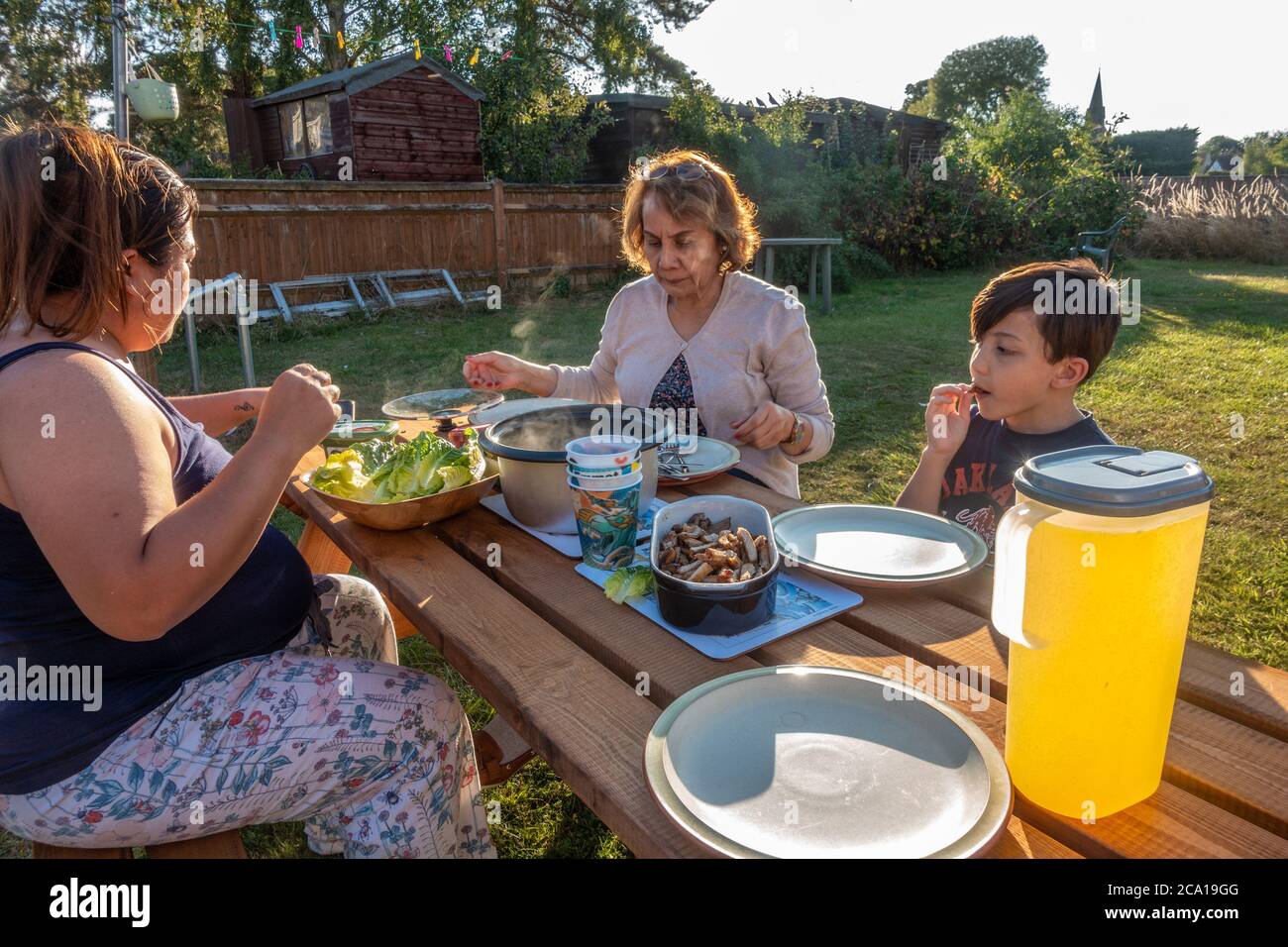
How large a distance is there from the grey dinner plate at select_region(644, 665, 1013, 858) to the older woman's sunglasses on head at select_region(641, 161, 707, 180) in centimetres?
193

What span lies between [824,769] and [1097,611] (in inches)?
15.4

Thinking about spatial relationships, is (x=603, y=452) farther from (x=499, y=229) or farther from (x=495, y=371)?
(x=499, y=229)

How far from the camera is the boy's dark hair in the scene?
7.00 feet

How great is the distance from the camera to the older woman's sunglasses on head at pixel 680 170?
8.59 ft

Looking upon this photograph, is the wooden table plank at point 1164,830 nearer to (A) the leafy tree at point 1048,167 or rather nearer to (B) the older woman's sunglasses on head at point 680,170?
(B) the older woman's sunglasses on head at point 680,170

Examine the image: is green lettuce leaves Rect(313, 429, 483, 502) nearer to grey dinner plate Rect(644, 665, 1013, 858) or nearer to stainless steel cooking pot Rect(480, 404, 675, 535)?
stainless steel cooking pot Rect(480, 404, 675, 535)

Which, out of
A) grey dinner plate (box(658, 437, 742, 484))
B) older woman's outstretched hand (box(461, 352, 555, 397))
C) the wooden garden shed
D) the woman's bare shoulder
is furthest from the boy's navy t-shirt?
the wooden garden shed

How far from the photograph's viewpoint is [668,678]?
123 centimetres

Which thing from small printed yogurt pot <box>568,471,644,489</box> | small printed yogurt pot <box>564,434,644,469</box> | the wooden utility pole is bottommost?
small printed yogurt pot <box>568,471,644,489</box>

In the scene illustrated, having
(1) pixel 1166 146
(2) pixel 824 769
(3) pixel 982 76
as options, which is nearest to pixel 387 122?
(2) pixel 824 769

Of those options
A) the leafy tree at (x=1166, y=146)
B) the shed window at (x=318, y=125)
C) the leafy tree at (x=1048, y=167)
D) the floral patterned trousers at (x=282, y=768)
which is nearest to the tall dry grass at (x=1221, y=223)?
the leafy tree at (x=1048, y=167)
